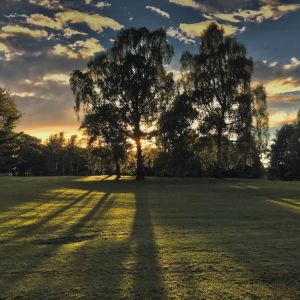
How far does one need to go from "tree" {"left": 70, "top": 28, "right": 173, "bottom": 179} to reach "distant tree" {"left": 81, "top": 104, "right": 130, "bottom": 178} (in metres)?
0.52

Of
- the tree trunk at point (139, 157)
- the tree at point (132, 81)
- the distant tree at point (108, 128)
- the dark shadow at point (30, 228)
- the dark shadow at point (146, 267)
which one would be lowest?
the dark shadow at point (146, 267)

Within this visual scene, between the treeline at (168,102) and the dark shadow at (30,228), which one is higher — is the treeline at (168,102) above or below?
above

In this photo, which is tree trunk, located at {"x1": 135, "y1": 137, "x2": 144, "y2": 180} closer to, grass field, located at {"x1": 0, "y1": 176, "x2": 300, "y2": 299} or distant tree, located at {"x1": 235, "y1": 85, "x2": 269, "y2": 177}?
distant tree, located at {"x1": 235, "y1": 85, "x2": 269, "y2": 177}

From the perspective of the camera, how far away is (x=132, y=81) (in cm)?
5134

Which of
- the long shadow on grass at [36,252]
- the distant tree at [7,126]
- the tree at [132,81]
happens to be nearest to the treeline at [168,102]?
the tree at [132,81]

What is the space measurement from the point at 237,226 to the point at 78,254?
640 centimetres

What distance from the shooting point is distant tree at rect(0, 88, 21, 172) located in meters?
75.1

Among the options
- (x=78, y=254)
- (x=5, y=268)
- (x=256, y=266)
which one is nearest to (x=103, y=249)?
(x=78, y=254)

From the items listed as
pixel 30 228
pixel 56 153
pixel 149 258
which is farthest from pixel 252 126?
pixel 56 153

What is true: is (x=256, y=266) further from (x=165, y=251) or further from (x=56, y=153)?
(x=56, y=153)

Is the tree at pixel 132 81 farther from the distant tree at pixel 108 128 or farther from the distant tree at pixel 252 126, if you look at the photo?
the distant tree at pixel 252 126

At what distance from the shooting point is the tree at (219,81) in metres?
51.4

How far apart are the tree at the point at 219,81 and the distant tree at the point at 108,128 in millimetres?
8696

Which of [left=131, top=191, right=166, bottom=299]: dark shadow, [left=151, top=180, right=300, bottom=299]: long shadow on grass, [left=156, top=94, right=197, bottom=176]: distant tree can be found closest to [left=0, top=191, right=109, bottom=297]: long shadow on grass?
[left=131, top=191, right=166, bottom=299]: dark shadow
